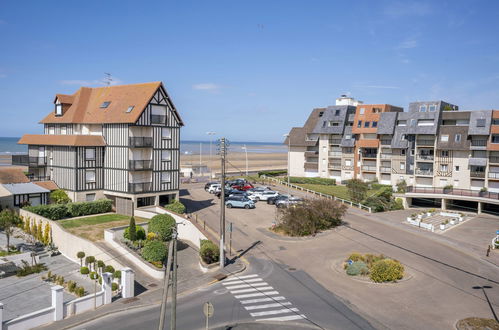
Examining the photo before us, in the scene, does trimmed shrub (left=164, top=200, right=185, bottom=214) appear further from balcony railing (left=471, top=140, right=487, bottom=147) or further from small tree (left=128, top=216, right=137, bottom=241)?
balcony railing (left=471, top=140, right=487, bottom=147)

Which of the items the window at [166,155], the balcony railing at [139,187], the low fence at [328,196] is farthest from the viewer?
the low fence at [328,196]

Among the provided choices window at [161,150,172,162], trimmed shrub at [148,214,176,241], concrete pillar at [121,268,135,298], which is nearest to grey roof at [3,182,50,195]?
window at [161,150,172,162]

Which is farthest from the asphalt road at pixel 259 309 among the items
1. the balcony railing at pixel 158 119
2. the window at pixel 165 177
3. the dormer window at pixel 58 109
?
the dormer window at pixel 58 109

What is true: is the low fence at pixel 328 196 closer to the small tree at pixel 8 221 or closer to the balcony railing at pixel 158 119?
the balcony railing at pixel 158 119

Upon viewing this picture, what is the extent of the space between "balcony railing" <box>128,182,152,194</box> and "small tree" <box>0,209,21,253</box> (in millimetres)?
10410

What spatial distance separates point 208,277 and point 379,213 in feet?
92.4

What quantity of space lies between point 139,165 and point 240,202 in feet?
42.3

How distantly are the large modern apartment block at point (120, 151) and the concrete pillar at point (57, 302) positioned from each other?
21629 mm

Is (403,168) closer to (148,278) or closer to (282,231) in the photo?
(282,231)

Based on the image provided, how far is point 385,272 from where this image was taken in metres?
27.8

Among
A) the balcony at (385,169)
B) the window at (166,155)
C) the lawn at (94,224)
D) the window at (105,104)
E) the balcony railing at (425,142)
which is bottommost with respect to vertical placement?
the lawn at (94,224)

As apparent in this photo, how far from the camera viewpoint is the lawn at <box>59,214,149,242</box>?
36344 mm

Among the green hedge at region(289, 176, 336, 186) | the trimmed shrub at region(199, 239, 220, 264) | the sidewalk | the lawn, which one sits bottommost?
the sidewalk

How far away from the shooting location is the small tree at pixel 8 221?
115 feet
